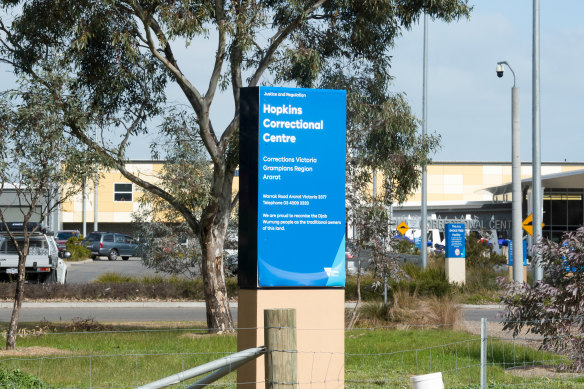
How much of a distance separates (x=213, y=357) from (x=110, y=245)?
130 feet

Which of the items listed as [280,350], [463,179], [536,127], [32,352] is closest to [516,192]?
[536,127]

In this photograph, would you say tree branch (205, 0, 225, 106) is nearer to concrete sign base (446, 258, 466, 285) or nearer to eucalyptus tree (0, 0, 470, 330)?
eucalyptus tree (0, 0, 470, 330)

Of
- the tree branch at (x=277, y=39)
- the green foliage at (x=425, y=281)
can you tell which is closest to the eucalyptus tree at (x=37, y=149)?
the tree branch at (x=277, y=39)

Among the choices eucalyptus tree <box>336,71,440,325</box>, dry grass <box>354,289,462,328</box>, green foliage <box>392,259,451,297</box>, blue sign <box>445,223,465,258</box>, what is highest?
eucalyptus tree <box>336,71,440,325</box>

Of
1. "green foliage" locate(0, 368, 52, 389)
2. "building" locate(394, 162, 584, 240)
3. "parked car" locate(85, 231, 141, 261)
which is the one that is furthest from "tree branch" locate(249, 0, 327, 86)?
"parked car" locate(85, 231, 141, 261)

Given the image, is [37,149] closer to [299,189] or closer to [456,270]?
[299,189]

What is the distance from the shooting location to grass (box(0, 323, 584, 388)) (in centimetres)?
987

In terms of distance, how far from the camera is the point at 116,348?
13.5m

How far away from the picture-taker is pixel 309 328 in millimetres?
8078

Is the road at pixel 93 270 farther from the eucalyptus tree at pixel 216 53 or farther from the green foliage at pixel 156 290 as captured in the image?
the eucalyptus tree at pixel 216 53

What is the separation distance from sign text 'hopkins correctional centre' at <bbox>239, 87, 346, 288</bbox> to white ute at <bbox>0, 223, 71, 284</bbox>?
19.7 metres

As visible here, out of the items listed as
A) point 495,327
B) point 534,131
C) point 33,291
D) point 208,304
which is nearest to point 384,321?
point 495,327

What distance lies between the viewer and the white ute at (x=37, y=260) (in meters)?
26.8

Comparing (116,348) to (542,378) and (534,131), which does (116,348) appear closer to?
(542,378)
